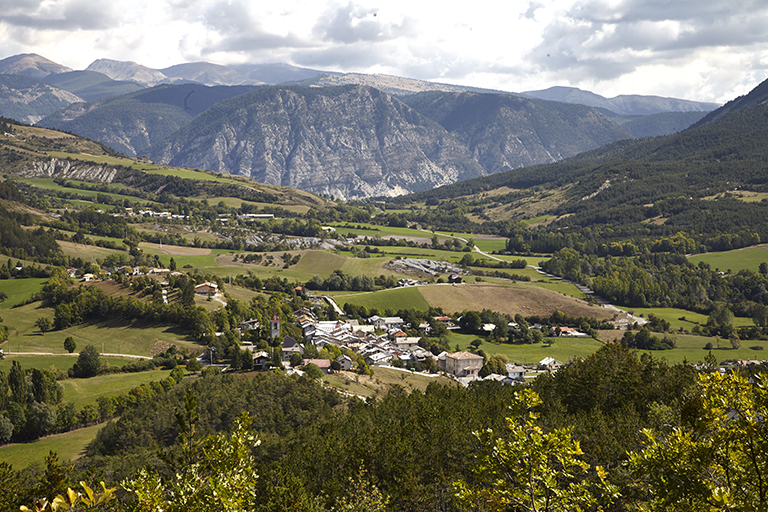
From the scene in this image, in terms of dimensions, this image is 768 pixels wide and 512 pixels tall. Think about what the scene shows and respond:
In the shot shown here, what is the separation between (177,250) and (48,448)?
117718mm

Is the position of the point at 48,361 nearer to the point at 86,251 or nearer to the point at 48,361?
the point at 48,361

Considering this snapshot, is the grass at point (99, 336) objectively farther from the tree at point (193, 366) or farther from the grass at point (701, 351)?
the grass at point (701, 351)

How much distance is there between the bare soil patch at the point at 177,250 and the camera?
167m

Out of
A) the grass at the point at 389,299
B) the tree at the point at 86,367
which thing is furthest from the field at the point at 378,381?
the grass at the point at 389,299

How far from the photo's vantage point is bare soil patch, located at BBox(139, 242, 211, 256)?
167 meters

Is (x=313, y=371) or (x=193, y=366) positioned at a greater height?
(x=313, y=371)

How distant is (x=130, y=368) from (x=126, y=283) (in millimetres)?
39436

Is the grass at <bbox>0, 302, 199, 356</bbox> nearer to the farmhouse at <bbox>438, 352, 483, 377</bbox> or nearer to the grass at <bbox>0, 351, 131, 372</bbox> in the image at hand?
the grass at <bbox>0, 351, 131, 372</bbox>

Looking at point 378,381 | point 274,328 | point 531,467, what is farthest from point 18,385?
point 531,467

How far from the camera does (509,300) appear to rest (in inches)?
5359

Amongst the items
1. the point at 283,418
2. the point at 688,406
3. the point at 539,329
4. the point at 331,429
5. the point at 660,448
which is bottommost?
the point at 539,329

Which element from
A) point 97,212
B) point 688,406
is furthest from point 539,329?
point 97,212

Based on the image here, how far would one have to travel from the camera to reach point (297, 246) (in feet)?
623

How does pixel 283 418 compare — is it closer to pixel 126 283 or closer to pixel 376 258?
pixel 126 283
